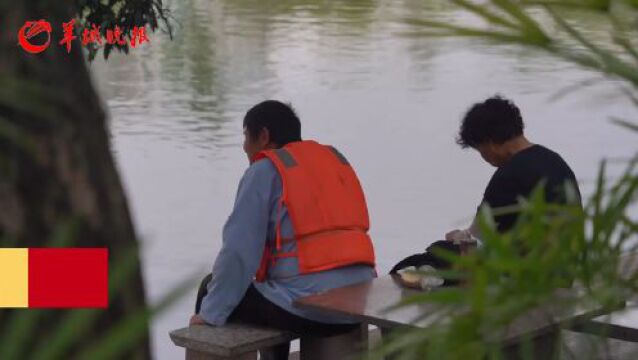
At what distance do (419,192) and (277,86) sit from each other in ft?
21.0

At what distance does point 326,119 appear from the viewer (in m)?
15.4

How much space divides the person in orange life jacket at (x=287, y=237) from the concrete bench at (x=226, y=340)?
53 mm

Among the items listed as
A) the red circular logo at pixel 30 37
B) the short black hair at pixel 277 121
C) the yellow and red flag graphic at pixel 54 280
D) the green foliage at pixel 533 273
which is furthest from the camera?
the short black hair at pixel 277 121

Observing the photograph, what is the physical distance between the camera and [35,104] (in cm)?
76

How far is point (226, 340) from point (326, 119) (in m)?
11.1

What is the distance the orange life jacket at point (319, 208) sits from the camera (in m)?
4.35

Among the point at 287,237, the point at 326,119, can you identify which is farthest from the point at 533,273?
the point at 326,119

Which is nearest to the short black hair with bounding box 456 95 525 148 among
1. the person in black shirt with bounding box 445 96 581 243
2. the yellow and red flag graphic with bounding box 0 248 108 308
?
the person in black shirt with bounding box 445 96 581 243

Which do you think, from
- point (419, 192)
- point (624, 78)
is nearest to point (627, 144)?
point (419, 192)

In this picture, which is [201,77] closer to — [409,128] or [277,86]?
[277,86]

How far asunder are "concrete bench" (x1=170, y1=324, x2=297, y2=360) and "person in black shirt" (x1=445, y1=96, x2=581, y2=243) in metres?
0.63

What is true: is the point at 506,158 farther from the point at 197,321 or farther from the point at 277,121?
the point at 197,321

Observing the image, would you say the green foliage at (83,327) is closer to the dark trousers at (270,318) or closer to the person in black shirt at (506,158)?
the person in black shirt at (506,158)

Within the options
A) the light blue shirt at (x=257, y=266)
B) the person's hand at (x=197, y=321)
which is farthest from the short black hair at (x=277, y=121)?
the person's hand at (x=197, y=321)
